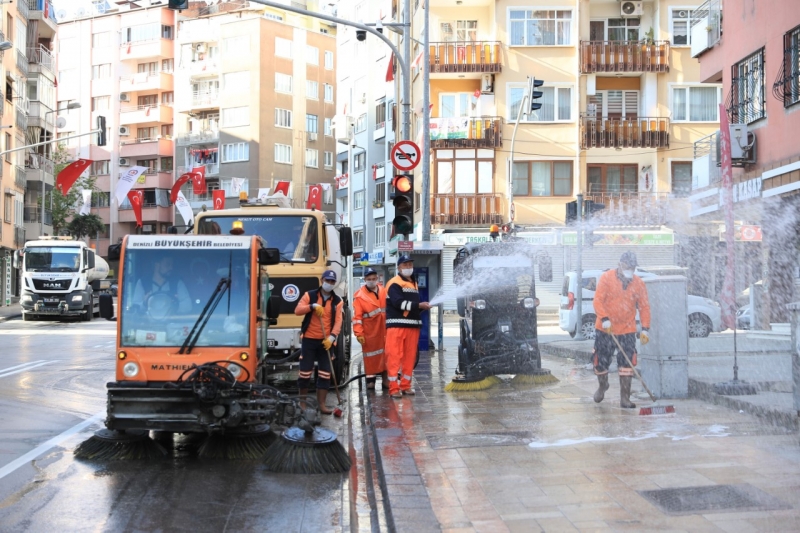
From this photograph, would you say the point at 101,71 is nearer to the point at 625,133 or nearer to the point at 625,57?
the point at 625,57

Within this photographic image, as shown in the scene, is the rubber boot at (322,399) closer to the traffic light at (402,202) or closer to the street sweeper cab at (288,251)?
the street sweeper cab at (288,251)

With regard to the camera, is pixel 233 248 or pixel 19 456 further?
pixel 233 248

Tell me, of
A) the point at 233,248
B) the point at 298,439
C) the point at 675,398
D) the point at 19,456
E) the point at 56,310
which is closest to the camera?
the point at 298,439

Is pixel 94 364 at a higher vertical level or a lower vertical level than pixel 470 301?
lower

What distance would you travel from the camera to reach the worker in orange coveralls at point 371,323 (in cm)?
1338

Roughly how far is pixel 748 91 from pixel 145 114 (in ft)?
202

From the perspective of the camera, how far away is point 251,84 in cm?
7156

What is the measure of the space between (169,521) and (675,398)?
7122mm

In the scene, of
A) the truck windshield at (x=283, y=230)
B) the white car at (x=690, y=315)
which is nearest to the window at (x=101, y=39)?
the white car at (x=690, y=315)

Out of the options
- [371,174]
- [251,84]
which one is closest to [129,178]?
[371,174]

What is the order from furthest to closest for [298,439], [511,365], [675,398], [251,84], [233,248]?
[251,84]
[511,365]
[675,398]
[233,248]
[298,439]

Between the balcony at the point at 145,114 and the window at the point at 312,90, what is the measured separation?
1120 cm

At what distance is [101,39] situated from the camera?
8006 centimetres

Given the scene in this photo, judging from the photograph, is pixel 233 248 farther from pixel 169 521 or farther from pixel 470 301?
pixel 470 301
